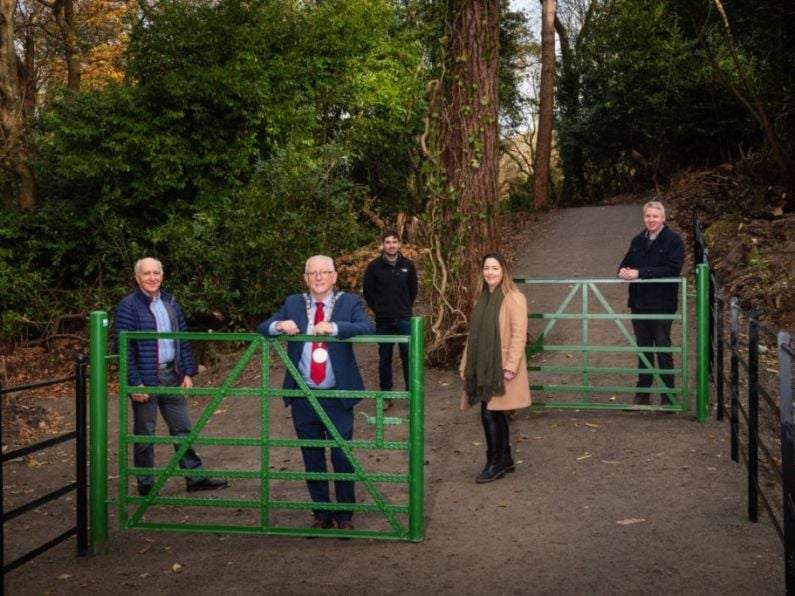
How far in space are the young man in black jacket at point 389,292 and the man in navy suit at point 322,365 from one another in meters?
4.22

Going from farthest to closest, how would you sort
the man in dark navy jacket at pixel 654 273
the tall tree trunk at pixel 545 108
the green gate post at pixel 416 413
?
the tall tree trunk at pixel 545 108
the man in dark navy jacket at pixel 654 273
the green gate post at pixel 416 413

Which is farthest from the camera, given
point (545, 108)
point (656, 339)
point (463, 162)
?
point (545, 108)

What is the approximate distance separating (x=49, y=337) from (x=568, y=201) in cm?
2007

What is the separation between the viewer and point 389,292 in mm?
10383

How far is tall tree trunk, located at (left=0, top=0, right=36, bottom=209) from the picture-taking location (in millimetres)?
21312

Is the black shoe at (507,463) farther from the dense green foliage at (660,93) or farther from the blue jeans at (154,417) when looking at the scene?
the dense green foliage at (660,93)

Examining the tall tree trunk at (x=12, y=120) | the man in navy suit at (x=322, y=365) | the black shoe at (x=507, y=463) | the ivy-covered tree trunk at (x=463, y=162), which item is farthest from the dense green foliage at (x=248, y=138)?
the man in navy suit at (x=322, y=365)

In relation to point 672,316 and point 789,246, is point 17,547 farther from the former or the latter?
point 789,246

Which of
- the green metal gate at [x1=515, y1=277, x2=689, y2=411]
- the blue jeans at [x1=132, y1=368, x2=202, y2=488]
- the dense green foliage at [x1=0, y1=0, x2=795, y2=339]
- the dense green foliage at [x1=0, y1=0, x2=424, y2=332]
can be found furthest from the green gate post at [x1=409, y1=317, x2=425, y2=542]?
the dense green foliage at [x1=0, y1=0, x2=424, y2=332]

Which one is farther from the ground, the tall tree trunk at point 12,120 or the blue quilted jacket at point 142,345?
the tall tree trunk at point 12,120

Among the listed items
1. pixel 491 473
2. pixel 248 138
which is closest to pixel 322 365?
pixel 491 473

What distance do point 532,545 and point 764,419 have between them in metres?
4.31

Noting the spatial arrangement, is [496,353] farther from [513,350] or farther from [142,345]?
[142,345]

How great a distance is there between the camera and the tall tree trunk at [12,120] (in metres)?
21.3
